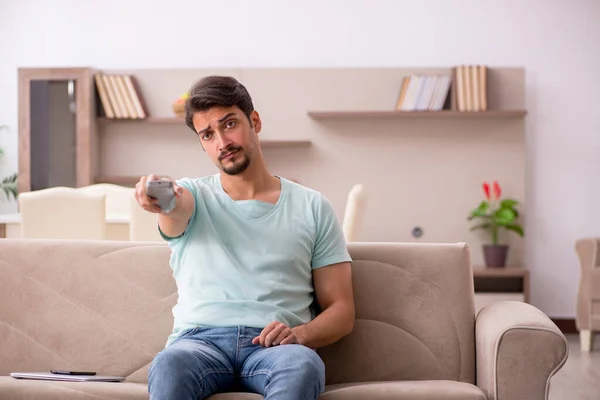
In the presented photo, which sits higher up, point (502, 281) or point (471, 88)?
point (471, 88)

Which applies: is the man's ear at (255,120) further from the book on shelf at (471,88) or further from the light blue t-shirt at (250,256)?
the book on shelf at (471,88)

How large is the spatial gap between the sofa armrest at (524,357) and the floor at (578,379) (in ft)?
6.48

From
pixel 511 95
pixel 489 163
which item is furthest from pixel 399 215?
pixel 511 95

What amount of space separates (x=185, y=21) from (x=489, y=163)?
2.44m

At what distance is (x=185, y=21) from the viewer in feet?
21.5

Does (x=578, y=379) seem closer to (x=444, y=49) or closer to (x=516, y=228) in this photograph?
(x=516, y=228)

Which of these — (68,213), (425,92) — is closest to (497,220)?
(425,92)

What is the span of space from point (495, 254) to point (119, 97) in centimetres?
286

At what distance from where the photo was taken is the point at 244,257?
2318 millimetres

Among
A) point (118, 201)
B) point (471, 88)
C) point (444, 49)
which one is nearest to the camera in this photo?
point (118, 201)

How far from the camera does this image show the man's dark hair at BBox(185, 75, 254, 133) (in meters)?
2.35

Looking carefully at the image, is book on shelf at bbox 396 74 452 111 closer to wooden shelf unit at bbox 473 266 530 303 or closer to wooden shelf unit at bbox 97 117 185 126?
wooden shelf unit at bbox 473 266 530 303

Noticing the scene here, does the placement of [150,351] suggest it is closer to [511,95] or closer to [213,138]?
[213,138]

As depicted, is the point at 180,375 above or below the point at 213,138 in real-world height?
below
